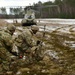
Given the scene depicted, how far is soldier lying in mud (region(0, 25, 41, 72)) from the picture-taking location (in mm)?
11219

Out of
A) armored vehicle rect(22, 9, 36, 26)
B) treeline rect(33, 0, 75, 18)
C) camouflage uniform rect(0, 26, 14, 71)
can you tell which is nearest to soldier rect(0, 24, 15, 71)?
camouflage uniform rect(0, 26, 14, 71)

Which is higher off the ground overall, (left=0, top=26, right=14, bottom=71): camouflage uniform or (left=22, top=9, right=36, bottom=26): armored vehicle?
(left=0, top=26, right=14, bottom=71): camouflage uniform

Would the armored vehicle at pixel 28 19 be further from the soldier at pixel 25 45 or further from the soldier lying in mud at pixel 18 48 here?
the soldier at pixel 25 45

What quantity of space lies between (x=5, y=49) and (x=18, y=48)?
3.74ft

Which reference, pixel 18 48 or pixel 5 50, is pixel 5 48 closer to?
pixel 5 50

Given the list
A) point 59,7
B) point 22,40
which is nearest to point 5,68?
point 22,40

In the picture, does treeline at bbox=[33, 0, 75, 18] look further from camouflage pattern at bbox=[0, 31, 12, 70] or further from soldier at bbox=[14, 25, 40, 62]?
camouflage pattern at bbox=[0, 31, 12, 70]

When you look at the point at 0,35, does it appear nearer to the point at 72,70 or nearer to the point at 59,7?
the point at 72,70

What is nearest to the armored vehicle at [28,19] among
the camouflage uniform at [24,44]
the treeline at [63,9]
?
the camouflage uniform at [24,44]

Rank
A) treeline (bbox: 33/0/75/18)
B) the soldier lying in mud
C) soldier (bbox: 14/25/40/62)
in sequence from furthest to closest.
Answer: treeline (bbox: 33/0/75/18), soldier (bbox: 14/25/40/62), the soldier lying in mud

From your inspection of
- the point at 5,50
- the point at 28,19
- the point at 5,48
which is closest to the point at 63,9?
the point at 28,19

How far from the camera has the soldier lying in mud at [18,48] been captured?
11219mm

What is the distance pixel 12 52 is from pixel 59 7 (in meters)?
156

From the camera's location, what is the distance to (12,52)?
38.6ft
